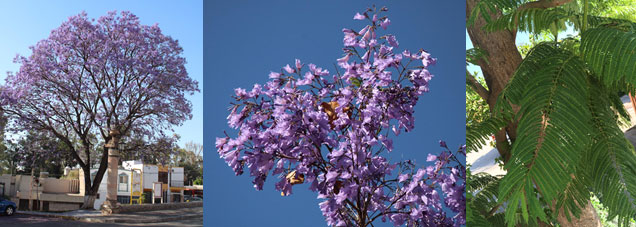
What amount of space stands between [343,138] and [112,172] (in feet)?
5.92

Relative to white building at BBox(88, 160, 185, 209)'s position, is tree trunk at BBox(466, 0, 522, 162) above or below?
above

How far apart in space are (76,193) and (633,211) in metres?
2.57

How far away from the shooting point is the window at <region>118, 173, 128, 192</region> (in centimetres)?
272

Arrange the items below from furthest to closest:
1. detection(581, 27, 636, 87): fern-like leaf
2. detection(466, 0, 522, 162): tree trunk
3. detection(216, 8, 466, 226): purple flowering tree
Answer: detection(466, 0, 522, 162): tree trunk
detection(216, 8, 466, 226): purple flowering tree
detection(581, 27, 636, 87): fern-like leaf

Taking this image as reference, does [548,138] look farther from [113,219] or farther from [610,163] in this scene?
[113,219]

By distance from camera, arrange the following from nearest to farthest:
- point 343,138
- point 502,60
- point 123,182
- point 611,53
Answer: point 611,53, point 343,138, point 502,60, point 123,182

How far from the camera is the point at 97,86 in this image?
278 cm

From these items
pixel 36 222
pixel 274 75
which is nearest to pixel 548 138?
pixel 274 75

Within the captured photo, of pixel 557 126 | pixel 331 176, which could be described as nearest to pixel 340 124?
pixel 331 176

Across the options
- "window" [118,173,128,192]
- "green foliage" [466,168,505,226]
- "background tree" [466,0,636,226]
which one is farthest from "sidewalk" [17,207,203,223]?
"background tree" [466,0,636,226]

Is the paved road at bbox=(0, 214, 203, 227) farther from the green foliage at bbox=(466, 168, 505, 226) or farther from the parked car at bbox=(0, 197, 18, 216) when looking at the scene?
the green foliage at bbox=(466, 168, 505, 226)

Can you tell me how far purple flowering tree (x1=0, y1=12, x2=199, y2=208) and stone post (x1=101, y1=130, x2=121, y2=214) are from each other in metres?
0.03

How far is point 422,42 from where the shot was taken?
1.98 metres

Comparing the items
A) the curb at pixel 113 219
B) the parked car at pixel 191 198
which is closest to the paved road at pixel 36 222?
the curb at pixel 113 219
